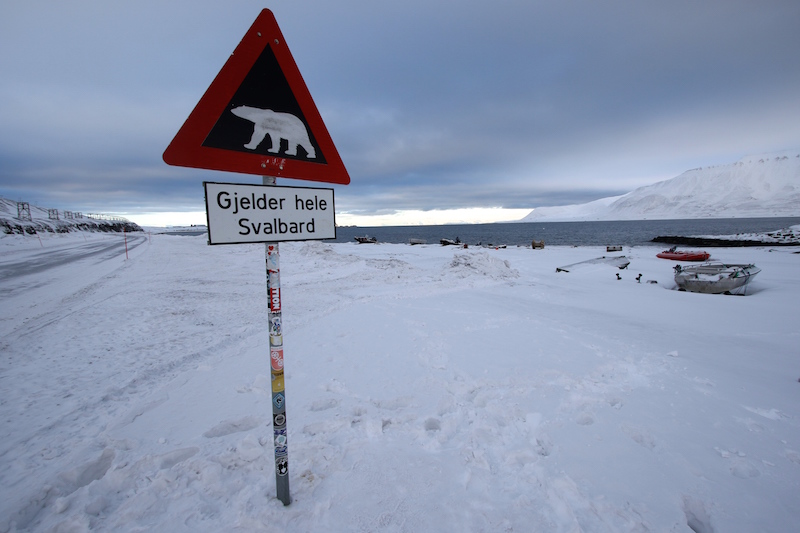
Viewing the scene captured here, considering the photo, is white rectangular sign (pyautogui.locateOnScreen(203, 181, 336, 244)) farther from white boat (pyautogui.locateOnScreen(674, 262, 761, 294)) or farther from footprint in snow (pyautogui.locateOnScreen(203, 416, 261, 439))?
white boat (pyautogui.locateOnScreen(674, 262, 761, 294))

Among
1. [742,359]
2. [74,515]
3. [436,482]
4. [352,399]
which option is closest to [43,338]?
[74,515]

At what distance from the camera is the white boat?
456 inches

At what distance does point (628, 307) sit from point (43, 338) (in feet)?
44.8

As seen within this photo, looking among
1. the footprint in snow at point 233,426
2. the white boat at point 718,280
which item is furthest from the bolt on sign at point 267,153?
the white boat at point 718,280

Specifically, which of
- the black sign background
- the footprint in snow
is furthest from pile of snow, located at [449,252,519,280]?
the black sign background

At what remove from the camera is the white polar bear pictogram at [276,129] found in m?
1.98

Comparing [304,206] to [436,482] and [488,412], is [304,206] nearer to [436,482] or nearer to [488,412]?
[436,482]

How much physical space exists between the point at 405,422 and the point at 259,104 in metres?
3.31

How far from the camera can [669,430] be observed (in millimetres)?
3365

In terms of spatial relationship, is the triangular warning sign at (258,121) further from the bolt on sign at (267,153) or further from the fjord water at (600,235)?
the fjord water at (600,235)

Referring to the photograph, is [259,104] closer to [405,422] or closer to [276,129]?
[276,129]

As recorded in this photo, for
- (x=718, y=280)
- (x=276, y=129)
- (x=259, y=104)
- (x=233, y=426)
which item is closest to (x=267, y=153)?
(x=276, y=129)

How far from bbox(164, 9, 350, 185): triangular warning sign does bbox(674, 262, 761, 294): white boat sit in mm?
15896

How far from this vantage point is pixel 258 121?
6.59 feet
